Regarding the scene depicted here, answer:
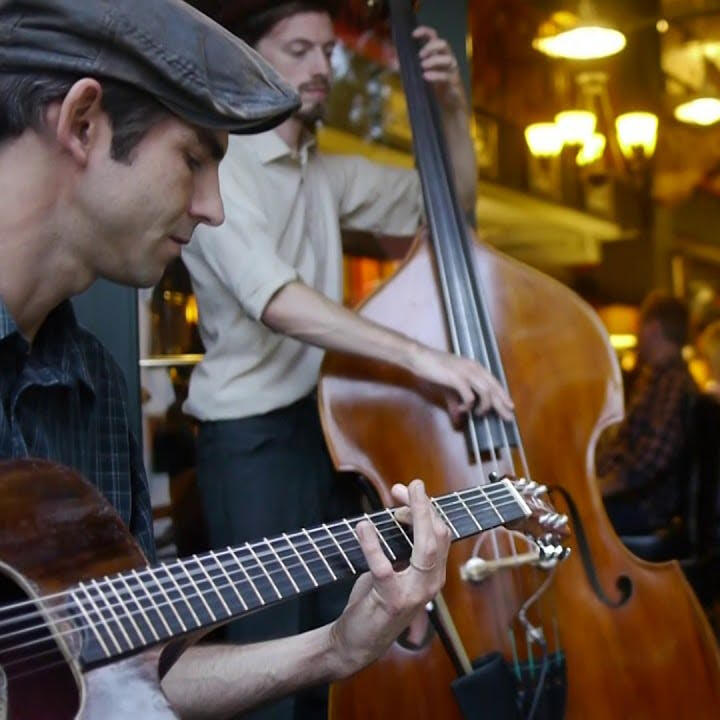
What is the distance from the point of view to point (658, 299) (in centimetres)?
470

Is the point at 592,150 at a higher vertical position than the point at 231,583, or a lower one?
higher

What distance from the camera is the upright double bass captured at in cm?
195

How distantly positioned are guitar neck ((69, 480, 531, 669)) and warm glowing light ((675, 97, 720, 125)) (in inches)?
198

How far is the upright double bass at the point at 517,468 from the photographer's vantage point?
1.95 m

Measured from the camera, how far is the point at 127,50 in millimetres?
1315

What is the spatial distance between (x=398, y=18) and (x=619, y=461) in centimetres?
203

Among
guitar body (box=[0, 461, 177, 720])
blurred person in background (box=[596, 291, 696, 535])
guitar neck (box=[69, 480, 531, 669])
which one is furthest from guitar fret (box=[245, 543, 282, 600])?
blurred person in background (box=[596, 291, 696, 535])

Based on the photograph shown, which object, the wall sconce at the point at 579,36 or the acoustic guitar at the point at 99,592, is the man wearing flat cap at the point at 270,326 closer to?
the acoustic guitar at the point at 99,592

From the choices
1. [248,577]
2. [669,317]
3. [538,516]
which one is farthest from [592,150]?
[248,577]

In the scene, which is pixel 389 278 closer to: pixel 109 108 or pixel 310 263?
pixel 310 263

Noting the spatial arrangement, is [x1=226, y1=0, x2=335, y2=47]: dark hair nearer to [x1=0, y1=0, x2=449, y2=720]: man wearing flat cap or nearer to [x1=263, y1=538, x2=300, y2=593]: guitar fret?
[x1=0, y1=0, x2=449, y2=720]: man wearing flat cap

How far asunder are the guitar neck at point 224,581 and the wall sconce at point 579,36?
12.2ft

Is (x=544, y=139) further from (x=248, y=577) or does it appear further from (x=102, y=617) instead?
(x=102, y=617)

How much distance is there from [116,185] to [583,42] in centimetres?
385
